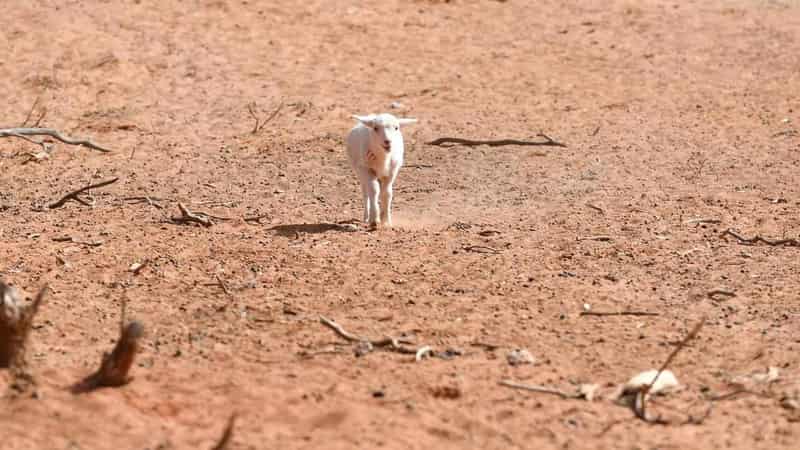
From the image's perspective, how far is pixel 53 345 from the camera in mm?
8117

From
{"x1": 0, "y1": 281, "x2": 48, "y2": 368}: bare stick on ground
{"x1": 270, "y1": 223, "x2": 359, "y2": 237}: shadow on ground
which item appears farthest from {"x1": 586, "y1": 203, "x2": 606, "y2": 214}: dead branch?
{"x1": 0, "y1": 281, "x2": 48, "y2": 368}: bare stick on ground

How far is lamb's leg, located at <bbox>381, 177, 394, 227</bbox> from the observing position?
11266 mm

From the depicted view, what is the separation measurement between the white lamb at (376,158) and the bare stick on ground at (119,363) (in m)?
4.14

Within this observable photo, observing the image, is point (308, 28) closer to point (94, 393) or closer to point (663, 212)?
point (663, 212)

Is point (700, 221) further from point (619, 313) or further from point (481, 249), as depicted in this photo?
point (619, 313)

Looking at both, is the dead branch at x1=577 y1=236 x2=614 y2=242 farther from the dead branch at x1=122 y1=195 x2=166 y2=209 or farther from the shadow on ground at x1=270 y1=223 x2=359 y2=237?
the dead branch at x1=122 y1=195 x2=166 y2=209

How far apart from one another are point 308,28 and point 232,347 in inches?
459

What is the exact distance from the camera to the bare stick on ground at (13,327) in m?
7.14

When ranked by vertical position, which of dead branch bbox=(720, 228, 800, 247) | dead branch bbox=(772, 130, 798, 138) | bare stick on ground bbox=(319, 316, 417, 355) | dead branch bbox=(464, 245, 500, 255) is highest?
bare stick on ground bbox=(319, 316, 417, 355)

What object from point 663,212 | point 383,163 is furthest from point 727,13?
point 383,163

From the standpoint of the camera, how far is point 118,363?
709cm

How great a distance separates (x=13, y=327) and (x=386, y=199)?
463cm

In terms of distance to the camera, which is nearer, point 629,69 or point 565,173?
point 565,173

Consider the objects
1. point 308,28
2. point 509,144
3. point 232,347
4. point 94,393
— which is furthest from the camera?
point 308,28
